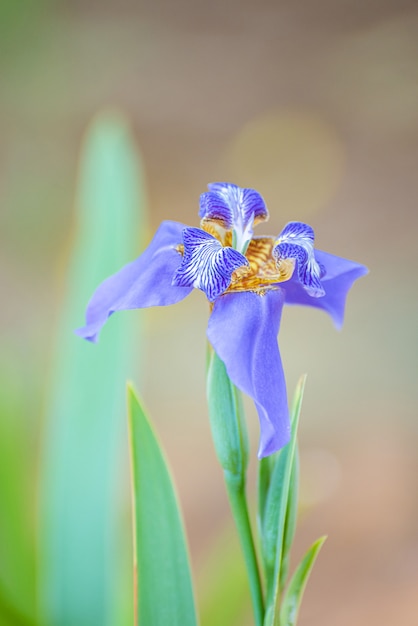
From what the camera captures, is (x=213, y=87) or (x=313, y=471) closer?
(x=313, y=471)

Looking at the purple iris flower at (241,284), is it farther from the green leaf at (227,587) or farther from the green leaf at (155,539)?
the green leaf at (227,587)

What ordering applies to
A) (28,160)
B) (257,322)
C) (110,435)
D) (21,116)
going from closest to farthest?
1. (257,322)
2. (110,435)
3. (28,160)
4. (21,116)

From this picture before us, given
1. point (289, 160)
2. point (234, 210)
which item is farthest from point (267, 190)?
point (234, 210)

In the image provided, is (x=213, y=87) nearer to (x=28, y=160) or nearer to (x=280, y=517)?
(x=28, y=160)

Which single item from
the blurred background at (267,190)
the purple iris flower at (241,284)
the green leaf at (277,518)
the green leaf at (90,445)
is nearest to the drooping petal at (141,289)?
the purple iris flower at (241,284)

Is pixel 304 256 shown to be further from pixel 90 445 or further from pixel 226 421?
pixel 90 445

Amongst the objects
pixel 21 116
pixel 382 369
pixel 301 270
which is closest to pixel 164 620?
pixel 301 270

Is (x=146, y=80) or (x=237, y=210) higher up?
(x=146, y=80)
